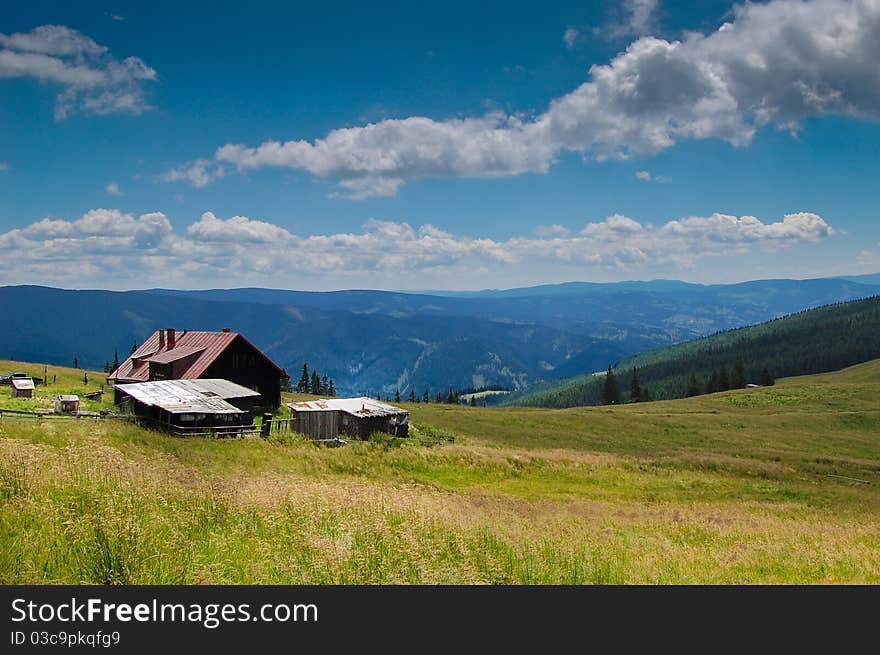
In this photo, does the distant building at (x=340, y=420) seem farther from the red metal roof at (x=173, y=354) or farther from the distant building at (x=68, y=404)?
the red metal roof at (x=173, y=354)

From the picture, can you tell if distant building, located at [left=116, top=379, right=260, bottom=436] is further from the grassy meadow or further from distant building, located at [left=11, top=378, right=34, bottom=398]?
distant building, located at [left=11, top=378, right=34, bottom=398]

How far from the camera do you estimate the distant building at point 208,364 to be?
50.7 m

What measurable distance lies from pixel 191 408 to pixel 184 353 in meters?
19.3

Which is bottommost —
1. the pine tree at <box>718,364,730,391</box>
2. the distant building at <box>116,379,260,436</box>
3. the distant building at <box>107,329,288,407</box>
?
the pine tree at <box>718,364,730,391</box>

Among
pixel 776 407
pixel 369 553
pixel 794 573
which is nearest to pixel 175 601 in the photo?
pixel 369 553

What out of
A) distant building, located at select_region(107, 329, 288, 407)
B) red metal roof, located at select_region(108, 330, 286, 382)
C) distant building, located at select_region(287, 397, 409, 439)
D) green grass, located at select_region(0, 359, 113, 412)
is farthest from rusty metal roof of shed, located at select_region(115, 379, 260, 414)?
green grass, located at select_region(0, 359, 113, 412)

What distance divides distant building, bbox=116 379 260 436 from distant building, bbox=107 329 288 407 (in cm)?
571

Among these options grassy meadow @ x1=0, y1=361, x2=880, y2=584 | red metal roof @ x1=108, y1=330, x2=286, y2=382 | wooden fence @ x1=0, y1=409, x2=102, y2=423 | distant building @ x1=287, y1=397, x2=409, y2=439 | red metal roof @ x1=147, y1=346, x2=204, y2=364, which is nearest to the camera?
grassy meadow @ x1=0, y1=361, x2=880, y2=584

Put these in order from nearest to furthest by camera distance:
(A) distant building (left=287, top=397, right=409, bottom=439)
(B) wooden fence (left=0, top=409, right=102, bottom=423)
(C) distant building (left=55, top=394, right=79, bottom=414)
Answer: (B) wooden fence (left=0, top=409, right=102, bottom=423)
(C) distant building (left=55, top=394, right=79, bottom=414)
(A) distant building (left=287, top=397, right=409, bottom=439)

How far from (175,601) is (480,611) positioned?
2778 mm

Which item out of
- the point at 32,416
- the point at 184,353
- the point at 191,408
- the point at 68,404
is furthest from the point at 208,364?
the point at 32,416

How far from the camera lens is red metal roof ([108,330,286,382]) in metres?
50.5

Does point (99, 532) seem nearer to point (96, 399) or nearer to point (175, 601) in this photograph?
point (175, 601)

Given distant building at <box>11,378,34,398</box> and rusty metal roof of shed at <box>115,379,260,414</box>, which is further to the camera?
distant building at <box>11,378,34,398</box>
